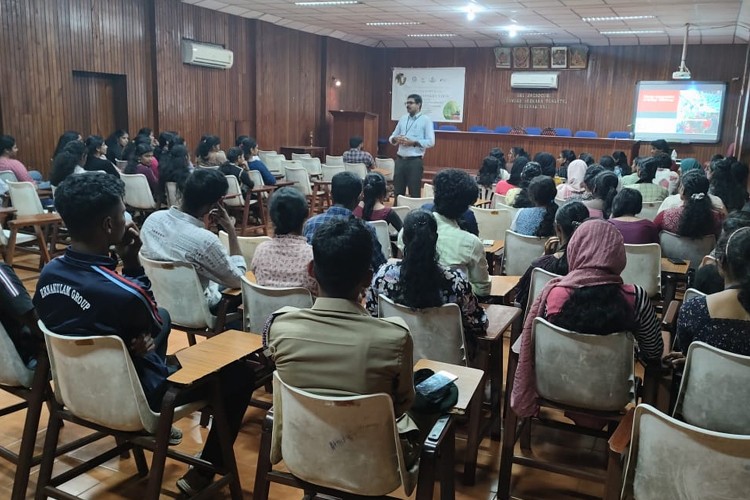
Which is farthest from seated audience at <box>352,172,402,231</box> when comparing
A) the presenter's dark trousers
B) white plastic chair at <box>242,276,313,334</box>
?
the presenter's dark trousers

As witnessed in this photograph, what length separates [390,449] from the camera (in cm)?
160

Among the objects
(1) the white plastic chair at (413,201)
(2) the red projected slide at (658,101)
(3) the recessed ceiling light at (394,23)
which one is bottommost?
(1) the white plastic chair at (413,201)

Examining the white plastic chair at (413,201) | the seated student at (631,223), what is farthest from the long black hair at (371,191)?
the seated student at (631,223)

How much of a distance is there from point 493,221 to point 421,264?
276cm

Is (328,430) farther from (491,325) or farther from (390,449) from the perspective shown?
(491,325)

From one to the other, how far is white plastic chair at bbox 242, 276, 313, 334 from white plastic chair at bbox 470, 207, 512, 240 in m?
2.58

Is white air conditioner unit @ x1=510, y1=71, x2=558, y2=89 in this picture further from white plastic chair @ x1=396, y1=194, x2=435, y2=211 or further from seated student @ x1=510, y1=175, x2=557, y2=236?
seated student @ x1=510, y1=175, x2=557, y2=236

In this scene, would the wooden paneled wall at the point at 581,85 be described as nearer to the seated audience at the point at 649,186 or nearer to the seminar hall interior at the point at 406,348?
the seminar hall interior at the point at 406,348

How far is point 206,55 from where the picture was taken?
10.6m

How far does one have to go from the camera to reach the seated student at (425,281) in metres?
2.36

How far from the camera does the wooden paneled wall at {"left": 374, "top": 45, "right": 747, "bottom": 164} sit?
12.8m

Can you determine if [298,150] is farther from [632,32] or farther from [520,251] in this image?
[520,251]

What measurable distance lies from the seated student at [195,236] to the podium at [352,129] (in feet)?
33.9

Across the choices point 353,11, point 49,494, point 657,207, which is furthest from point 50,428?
point 353,11
